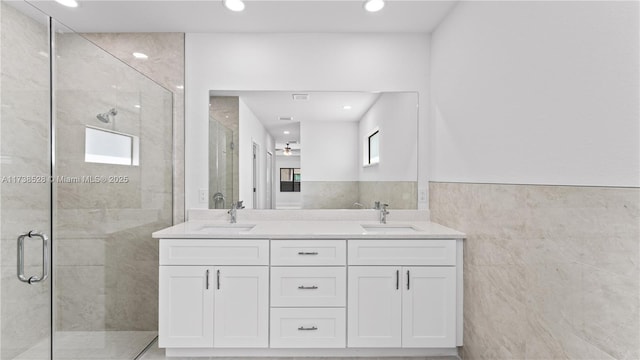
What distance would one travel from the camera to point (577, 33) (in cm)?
116

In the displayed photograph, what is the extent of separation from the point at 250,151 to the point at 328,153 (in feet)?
2.10

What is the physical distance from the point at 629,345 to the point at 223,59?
108 inches

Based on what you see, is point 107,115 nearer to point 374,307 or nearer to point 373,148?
point 373,148

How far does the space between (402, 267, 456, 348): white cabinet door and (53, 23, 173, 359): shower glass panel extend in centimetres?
185

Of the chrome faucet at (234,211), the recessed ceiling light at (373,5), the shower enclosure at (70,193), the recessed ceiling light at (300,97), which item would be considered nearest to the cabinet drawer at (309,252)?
the chrome faucet at (234,211)

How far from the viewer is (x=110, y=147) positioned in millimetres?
1869

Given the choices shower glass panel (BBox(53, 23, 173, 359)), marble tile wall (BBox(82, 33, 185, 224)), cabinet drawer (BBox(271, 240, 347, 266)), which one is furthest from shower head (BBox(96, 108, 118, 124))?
cabinet drawer (BBox(271, 240, 347, 266))

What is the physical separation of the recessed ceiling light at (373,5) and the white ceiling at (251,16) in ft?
0.15

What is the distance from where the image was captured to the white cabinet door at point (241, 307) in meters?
1.96

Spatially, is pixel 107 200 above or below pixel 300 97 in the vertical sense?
below

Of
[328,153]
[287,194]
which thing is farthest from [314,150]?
[287,194]

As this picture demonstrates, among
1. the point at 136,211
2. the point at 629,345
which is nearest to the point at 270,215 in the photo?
the point at 136,211

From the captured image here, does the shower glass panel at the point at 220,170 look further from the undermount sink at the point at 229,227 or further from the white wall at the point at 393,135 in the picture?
the white wall at the point at 393,135

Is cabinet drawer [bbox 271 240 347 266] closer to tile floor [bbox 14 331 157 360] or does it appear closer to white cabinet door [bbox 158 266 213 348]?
white cabinet door [bbox 158 266 213 348]
